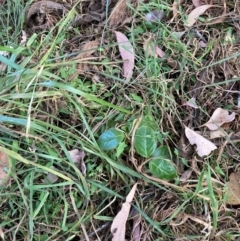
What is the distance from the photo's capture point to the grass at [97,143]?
129 cm

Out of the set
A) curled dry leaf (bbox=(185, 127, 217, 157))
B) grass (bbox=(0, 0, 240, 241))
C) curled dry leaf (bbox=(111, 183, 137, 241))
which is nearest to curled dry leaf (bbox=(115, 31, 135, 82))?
grass (bbox=(0, 0, 240, 241))

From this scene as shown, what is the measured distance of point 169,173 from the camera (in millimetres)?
1276

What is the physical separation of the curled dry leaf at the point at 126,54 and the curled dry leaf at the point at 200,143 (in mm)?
257

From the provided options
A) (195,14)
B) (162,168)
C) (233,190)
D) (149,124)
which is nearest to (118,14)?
(195,14)

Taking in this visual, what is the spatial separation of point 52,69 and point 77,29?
20cm

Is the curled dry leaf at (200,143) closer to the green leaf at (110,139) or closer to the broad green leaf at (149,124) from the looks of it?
the broad green leaf at (149,124)

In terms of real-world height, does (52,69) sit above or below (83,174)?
above

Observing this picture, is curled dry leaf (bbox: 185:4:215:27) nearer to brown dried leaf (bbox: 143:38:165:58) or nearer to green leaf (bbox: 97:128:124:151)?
brown dried leaf (bbox: 143:38:165:58)

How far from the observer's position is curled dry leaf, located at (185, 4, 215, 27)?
58.7 inches

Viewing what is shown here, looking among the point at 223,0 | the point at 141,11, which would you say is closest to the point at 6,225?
the point at 141,11

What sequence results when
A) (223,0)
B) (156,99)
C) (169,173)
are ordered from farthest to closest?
(223,0), (156,99), (169,173)

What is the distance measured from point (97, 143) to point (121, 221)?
0.76 feet

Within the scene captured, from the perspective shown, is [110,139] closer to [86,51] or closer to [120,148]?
[120,148]

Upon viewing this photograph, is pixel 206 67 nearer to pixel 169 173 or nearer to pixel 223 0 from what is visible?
pixel 223 0
